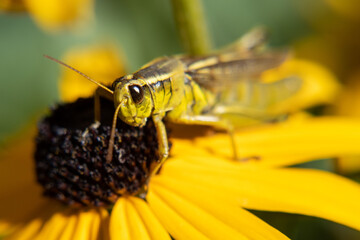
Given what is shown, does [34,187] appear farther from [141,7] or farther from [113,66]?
[141,7]

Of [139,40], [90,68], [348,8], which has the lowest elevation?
[90,68]

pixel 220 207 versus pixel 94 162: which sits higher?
pixel 94 162

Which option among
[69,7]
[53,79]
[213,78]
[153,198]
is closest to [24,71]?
[53,79]

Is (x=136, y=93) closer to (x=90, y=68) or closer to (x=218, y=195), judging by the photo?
(x=218, y=195)

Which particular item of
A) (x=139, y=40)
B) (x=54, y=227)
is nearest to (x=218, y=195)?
(x=54, y=227)

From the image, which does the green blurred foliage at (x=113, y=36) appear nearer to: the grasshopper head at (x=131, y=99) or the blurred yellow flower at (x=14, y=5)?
the blurred yellow flower at (x=14, y=5)

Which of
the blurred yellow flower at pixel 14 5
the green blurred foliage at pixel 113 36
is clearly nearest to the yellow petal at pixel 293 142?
the blurred yellow flower at pixel 14 5
